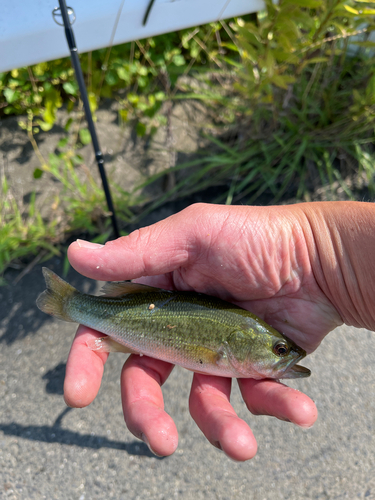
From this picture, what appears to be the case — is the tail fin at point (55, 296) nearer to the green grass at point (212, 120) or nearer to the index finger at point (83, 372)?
the index finger at point (83, 372)

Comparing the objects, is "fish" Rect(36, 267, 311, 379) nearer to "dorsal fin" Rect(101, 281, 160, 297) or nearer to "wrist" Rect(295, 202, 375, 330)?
"dorsal fin" Rect(101, 281, 160, 297)

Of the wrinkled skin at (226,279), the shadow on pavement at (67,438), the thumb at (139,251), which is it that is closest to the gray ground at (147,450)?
the shadow on pavement at (67,438)

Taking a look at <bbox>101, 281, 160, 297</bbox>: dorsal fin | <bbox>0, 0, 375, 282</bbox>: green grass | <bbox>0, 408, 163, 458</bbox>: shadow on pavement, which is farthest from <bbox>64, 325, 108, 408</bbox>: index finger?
<bbox>0, 0, 375, 282</bbox>: green grass

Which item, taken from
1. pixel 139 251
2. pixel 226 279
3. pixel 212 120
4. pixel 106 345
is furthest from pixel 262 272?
pixel 212 120

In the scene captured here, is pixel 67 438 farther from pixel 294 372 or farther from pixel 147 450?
pixel 294 372

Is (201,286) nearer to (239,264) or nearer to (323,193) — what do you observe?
(239,264)

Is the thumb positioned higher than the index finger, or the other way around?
the thumb

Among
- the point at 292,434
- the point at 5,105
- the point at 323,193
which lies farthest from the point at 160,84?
the point at 292,434
